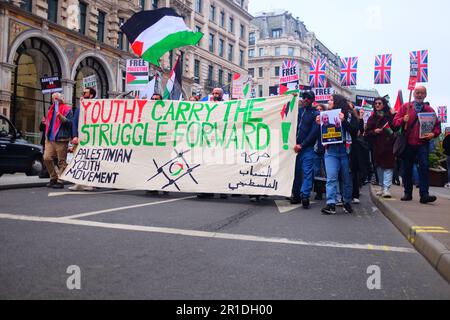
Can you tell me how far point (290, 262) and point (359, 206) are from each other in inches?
187

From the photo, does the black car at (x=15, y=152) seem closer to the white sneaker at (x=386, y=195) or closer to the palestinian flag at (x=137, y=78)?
the palestinian flag at (x=137, y=78)

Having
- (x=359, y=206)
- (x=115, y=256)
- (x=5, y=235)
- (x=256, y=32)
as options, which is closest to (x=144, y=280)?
(x=115, y=256)

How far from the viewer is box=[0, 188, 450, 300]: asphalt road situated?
9.30 ft

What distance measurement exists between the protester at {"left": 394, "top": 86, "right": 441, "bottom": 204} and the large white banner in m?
1.84

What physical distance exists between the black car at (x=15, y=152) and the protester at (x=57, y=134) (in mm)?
2980

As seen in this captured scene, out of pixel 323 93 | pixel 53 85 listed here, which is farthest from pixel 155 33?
pixel 323 93

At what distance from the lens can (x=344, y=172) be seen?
6879mm

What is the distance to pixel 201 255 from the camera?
372 cm

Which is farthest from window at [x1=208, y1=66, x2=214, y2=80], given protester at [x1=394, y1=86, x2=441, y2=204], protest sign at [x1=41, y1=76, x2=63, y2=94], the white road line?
the white road line

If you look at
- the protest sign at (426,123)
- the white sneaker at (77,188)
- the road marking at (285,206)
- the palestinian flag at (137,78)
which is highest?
the palestinian flag at (137,78)

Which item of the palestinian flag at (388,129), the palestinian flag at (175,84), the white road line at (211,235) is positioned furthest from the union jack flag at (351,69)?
the white road line at (211,235)

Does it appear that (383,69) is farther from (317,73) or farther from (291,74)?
(291,74)

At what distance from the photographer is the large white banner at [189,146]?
7.64 meters

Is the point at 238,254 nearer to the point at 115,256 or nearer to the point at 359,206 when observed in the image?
the point at 115,256
